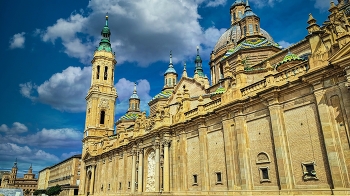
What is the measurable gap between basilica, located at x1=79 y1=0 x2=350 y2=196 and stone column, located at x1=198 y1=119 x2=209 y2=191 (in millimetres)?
81

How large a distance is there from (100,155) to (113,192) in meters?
8.96

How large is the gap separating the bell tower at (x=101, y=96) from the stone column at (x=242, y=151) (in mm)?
39840

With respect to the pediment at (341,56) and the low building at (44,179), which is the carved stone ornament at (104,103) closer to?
the pediment at (341,56)

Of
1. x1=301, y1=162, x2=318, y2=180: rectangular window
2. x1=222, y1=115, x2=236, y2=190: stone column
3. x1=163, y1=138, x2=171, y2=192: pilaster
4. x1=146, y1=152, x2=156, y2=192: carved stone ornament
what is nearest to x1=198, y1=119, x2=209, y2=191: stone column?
x1=222, y1=115, x2=236, y2=190: stone column

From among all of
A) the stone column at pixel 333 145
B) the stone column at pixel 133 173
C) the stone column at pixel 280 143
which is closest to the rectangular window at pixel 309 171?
the stone column at pixel 280 143

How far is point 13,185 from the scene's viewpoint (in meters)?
130

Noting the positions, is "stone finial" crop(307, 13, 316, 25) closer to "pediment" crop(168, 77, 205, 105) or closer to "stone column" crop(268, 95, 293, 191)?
"stone column" crop(268, 95, 293, 191)

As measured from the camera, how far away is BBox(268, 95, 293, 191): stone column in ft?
54.5

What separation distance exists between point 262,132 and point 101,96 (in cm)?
4482

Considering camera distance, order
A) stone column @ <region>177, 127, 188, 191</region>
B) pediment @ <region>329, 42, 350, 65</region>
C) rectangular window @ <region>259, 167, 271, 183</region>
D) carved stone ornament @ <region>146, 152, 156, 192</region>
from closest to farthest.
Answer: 1. pediment @ <region>329, 42, 350, 65</region>
2. rectangular window @ <region>259, 167, 271, 183</region>
3. stone column @ <region>177, 127, 188, 191</region>
4. carved stone ornament @ <region>146, 152, 156, 192</region>

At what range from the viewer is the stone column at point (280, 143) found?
16.6 m

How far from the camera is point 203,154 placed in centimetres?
2389

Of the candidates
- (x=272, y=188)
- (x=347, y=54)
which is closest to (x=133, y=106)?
(x=272, y=188)

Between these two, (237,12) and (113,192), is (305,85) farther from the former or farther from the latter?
(237,12)
